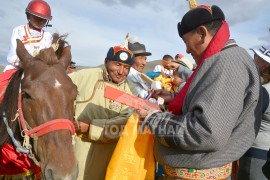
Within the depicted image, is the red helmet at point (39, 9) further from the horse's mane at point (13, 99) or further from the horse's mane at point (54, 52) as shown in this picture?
the horse's mane at point (13, 99)

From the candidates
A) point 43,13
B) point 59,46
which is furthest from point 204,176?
point 43,13

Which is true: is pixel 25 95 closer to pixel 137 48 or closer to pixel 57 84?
pixel 57 84

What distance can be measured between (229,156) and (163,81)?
3.05m

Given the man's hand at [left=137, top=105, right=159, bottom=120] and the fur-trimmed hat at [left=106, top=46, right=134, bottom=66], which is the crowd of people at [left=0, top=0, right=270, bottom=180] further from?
the fur-trimmed hat at [left=106, top=46, right=134, bottom=66]

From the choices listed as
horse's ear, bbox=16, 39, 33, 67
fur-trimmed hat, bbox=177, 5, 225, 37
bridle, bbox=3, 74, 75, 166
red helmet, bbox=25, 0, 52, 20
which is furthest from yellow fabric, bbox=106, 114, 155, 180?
red helmet, bbox=25, 0, 52, 20

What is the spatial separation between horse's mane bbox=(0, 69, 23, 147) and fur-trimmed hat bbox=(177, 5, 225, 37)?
5.31ft

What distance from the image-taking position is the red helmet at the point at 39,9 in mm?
4484

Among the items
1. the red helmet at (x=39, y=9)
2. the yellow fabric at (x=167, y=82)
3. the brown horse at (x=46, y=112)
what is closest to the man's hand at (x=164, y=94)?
the brown horse at (x=46, y=112)

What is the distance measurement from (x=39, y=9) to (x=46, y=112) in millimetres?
2705

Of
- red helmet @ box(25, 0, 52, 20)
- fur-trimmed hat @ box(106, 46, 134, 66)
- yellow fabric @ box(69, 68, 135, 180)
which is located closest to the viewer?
yellow fabric @ box(69, 68, 135, 180)

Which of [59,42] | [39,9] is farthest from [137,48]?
[59,42]

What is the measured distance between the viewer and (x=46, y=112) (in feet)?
7.69

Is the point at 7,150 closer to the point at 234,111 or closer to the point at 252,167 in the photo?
the point at 234,111

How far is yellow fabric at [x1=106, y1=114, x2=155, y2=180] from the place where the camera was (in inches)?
104
